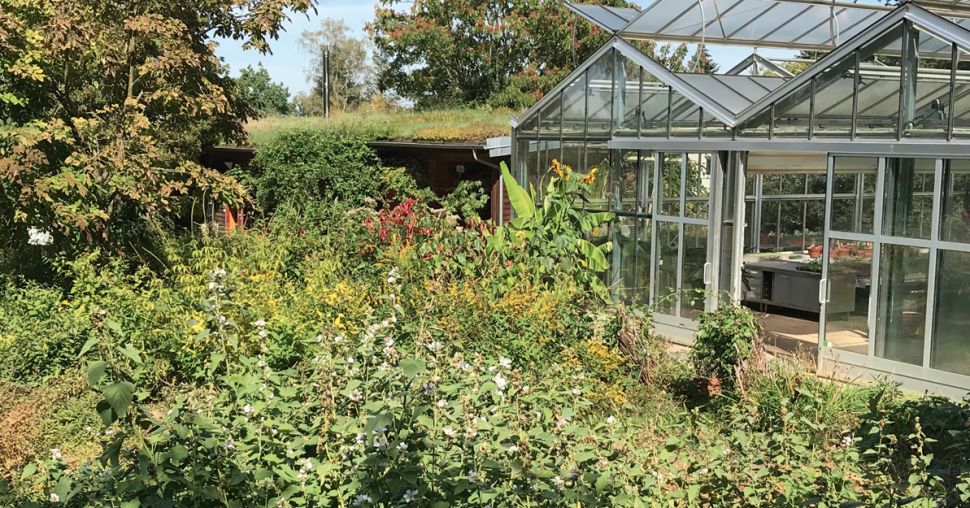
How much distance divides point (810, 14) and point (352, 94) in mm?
41633

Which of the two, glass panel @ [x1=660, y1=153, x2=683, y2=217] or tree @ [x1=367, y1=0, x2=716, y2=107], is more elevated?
tree @ [x1=367, y1=0, x2=716, y2=107]

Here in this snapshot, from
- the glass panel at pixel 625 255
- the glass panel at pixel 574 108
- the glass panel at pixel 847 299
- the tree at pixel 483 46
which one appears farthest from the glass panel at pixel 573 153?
the tree at pixel 483 46

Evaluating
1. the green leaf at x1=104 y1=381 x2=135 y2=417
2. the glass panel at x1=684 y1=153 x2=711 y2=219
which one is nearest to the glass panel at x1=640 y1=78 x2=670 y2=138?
the glass panel at x1=684 y1=153 x2=711 y2=219

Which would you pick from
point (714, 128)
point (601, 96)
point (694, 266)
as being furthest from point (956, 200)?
point (601, 96)

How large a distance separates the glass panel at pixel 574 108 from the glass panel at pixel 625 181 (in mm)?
887

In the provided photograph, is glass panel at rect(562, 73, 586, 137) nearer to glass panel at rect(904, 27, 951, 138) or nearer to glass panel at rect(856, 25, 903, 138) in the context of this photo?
glass panel at rect(856, 25, 903, 138)

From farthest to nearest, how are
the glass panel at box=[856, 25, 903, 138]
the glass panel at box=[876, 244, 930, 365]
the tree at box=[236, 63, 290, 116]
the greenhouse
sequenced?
the tree at box=[236, 63, 290, 116]
the glass panel at box=[856, 25, 903, 138]
the glass panel at box=[876, 244, 930, 365]
the greenhouse

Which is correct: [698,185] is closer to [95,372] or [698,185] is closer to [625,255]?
[625,255]

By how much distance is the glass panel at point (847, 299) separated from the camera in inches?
327

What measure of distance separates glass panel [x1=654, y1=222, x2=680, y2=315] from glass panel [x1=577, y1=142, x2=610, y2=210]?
111 cm

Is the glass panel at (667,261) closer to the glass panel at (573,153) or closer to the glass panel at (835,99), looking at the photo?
the glass panel at (573,153)

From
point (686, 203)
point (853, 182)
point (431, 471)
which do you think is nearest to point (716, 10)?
point (686, 203)

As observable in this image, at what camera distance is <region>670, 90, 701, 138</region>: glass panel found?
1030 centimetres

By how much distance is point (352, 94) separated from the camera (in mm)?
52438
